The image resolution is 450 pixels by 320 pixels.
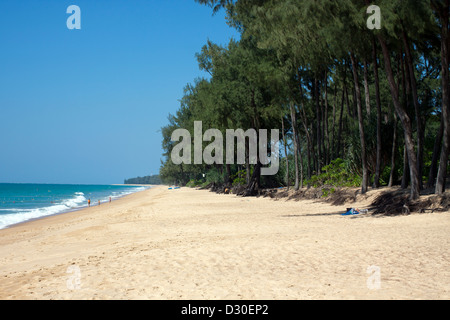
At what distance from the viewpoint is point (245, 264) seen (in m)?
8.30

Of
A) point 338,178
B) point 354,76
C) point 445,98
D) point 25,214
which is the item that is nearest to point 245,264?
point 445,98

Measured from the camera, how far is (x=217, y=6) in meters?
21.8

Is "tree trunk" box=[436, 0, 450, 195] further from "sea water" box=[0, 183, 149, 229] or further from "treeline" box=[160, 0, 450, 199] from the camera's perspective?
"sea water" box=[0, 183, 149, 229]

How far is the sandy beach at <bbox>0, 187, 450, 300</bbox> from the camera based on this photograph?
21.2ft

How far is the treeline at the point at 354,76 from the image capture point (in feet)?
51.4

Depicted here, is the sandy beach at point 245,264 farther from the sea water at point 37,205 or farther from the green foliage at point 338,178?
the sea water at point 37,205

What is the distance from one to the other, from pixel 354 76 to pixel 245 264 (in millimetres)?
16571

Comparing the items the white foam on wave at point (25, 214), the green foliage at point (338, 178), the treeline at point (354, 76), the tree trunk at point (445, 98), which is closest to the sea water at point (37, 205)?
the white foam on wave at point (25, 214)

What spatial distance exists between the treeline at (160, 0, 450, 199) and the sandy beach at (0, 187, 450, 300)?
5908 mm

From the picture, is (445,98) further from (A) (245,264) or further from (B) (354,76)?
(A) (245,264)

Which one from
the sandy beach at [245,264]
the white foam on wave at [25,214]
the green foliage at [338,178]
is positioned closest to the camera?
the sandy beach at [245,264]

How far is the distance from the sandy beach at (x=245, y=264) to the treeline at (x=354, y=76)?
591 centimetres

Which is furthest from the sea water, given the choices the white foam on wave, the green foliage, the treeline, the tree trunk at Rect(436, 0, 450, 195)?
the tree trunk at Rect(436, 0, 450, 195)

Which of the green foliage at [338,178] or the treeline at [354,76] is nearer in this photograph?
the treeline at [354,76]
